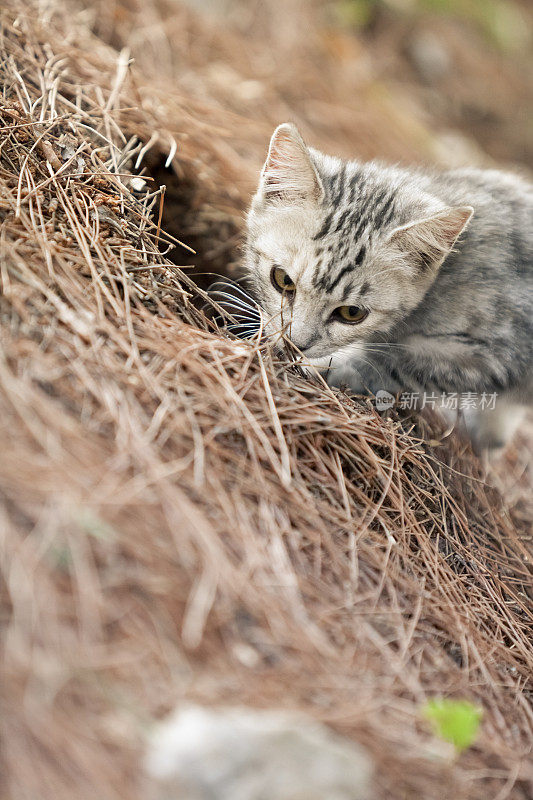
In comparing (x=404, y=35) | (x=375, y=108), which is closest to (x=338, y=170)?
(x=375, y=108)

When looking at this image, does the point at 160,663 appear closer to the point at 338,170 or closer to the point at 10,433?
the point at 10,433

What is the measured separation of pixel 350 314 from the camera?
288cm

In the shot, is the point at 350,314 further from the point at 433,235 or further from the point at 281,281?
the point at 433,235

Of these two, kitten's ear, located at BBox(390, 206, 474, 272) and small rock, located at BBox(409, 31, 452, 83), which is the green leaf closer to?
kitten's ear, located at BBox(390, 206, 474, 272)

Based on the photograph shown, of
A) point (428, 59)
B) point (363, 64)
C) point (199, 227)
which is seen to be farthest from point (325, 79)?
point (199, 227)

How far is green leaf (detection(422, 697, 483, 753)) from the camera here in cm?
169

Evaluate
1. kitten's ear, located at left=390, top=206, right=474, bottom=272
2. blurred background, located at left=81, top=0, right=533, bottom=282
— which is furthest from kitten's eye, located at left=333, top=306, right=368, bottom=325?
blurred background, located at left=81, top=0, right=533, bottom=282

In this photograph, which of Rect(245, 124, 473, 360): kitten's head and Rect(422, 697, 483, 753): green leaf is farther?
Rect(245, 124, 473, 360): kitten's head

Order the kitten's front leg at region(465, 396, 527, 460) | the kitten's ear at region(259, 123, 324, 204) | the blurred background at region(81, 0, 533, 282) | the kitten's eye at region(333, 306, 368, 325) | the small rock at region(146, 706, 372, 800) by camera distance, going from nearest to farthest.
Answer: the small rock at region(146, 706, 372, 800) < the kitten's ear at region(259, 123, 324, 204) < the kitten's eye at region(333, 306, 368, 325) < the kitten's front leg at region(465, 396, 527, 460) < the blurred background at region(81, 0, 533, 282)

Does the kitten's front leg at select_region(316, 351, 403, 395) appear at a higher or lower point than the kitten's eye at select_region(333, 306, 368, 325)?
lower

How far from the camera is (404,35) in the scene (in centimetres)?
691

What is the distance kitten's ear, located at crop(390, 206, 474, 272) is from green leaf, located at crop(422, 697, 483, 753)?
179 cm

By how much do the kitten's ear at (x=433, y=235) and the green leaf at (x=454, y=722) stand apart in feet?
5.88

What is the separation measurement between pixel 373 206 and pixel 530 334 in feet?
3.29
